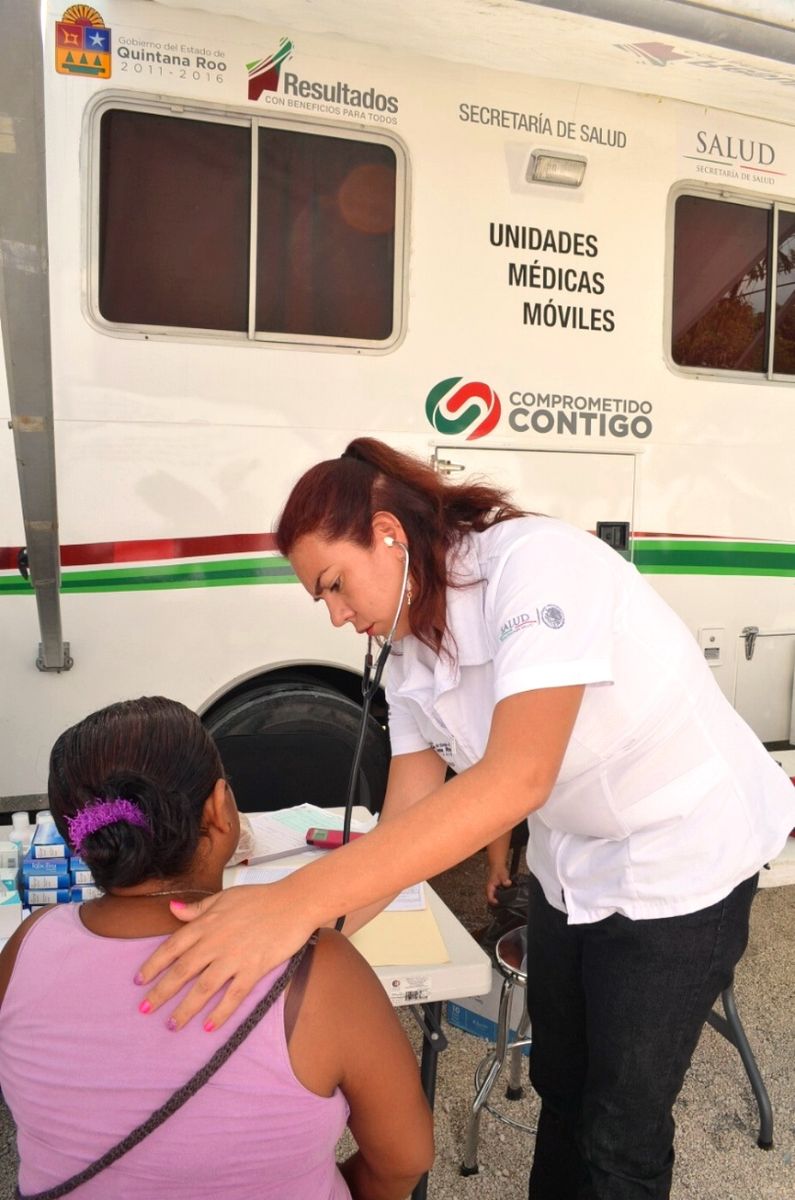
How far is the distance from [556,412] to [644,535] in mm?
552

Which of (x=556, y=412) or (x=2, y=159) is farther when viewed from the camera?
(x=556, y=412)

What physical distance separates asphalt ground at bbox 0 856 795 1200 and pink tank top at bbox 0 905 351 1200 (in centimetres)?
154

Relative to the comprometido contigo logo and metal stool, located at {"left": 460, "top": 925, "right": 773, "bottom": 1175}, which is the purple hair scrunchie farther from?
the comprometido contigo logo

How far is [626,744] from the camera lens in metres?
1.55

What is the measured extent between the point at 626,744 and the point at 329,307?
207 centimetres

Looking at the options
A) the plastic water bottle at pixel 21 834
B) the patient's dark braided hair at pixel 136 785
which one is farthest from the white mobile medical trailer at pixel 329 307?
the patient's dark braided hair at pixel 136 785

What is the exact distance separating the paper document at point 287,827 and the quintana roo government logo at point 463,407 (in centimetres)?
134

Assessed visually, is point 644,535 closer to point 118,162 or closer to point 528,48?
point 528,48

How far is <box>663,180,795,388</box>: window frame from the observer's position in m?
3.55

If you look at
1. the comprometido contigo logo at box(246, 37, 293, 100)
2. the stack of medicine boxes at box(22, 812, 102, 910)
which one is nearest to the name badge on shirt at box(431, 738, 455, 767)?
the stack of medicine boxes at box(22, 812, 102, 910)

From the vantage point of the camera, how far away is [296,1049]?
116cm

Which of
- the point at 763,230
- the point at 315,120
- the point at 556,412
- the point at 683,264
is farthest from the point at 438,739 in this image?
the point at 763,230

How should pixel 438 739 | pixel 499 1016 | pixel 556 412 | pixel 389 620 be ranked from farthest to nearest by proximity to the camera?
pixel 556 412
pixel 499 1016
pixel 438 739
pixel 389 620

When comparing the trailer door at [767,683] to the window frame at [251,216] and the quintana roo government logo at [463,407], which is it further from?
the window frame at [251,216]
